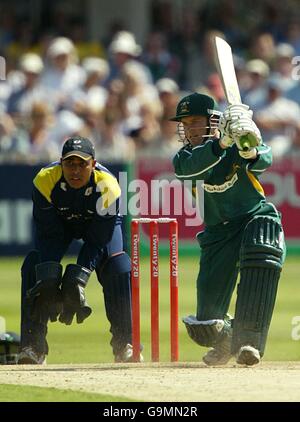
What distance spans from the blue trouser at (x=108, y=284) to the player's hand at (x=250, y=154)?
1333 millimetres

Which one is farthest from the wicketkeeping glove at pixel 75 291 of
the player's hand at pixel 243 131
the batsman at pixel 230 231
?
the player's hand at pixel 243 131

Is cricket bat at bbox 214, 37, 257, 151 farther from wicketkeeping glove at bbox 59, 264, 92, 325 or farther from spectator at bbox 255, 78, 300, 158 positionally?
spectator at bbox 255, 78, 300, 158

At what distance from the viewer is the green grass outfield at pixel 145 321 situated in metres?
10.5

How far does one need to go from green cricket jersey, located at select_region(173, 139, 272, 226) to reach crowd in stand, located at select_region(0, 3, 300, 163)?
8126 millimetres

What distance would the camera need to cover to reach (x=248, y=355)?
8.38m

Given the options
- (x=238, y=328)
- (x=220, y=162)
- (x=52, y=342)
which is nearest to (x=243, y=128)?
(x=220, y=162)

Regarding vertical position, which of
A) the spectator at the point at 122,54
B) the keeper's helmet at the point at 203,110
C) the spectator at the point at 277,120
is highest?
the spectator at the point at 122,54

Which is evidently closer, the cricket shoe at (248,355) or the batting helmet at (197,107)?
the cricket shoe at (248,355)

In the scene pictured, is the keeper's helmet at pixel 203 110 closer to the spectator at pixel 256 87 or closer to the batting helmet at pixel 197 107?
the batting helmet at pixel 197 107

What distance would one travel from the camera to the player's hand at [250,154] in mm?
8305

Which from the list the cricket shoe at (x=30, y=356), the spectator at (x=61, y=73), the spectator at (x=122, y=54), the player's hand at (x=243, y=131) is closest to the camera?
the player's hand at (x=243, y=131)

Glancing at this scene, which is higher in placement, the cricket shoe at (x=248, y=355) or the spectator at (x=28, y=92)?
the spectator at (x=28, y=92)

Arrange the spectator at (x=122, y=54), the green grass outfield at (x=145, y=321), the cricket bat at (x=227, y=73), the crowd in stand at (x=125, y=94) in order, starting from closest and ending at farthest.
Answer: the cricket bat at (x=227, y=73)
the green grass outfield at (x=145, y=321)
the crowd in stand at (x=125, y=94)
the spectator at (x=122, y=54)
